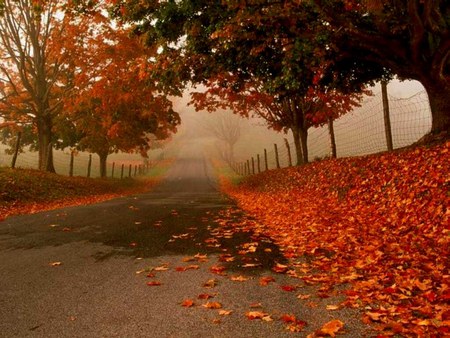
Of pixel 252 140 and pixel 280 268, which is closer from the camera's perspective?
pixel 280 268

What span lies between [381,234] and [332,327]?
3704 millimetres

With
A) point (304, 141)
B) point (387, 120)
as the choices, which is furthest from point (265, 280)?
point (304, 141)

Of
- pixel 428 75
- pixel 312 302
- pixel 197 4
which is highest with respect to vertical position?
pixel 197 4

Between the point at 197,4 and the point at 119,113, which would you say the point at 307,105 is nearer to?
the point at 197,4

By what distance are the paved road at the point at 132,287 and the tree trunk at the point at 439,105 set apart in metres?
6.11

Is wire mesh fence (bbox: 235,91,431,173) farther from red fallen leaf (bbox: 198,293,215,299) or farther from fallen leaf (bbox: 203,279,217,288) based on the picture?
red fallen leaf (bbox: 198,293,215,299)

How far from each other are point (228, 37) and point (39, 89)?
47.2 ft

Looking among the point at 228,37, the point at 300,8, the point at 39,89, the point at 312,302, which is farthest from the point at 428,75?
the point at 39,89

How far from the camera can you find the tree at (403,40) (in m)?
8.80

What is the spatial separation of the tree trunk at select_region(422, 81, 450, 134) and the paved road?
241 inches

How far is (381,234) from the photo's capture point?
6.65 meters

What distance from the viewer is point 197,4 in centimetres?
1057

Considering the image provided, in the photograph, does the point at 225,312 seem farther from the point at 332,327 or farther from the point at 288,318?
the point at 332,327

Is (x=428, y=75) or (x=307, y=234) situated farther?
(x=428, y=75)
